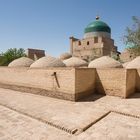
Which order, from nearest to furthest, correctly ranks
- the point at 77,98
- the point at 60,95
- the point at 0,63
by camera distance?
the point at 77,98, the point at 60,95, the point at 0,63

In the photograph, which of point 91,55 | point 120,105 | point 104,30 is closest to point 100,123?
point 120,105

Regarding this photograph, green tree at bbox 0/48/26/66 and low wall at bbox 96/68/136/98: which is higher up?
green tree at bbox 0/48/26/66

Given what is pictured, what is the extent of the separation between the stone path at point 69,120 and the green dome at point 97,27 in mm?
21263

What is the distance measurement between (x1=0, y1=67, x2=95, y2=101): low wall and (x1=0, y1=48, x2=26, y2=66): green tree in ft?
46.4

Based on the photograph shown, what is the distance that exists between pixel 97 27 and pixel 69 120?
24250 mm

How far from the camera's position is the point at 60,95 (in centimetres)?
898

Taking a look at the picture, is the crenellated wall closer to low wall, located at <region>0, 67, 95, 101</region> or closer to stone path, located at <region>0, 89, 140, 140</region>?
low wall, located at <region>0, 67, 95, 101</region>

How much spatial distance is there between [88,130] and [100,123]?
736 millimetres

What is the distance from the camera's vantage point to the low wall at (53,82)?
8406 millimetres

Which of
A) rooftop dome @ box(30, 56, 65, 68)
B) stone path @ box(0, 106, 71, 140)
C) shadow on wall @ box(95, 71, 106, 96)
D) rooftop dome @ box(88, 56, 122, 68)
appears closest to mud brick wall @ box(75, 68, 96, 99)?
shadow on wall @ box(95, 71, 106, 96)

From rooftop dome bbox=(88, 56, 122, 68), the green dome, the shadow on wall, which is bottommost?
the shadow on wall

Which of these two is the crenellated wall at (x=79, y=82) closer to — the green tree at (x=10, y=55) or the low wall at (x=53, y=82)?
the low wall at (x=53, y=82)

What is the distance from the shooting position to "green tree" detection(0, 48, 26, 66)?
2541cm

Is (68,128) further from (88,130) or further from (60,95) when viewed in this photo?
(60,95)
